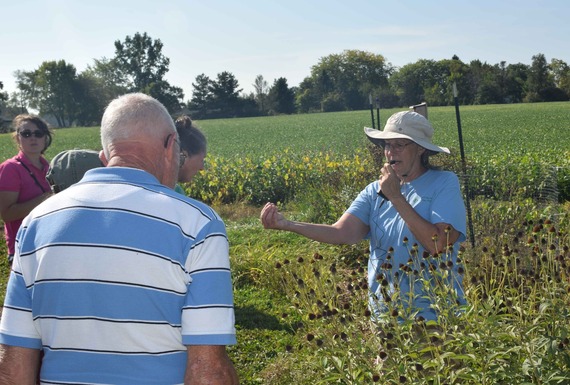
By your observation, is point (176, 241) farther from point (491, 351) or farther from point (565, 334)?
point (565, 334)

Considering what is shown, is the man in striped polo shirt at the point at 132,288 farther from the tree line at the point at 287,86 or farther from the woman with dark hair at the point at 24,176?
the tree line at the point at 287,86

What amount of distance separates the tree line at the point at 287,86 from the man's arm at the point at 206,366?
207 feet

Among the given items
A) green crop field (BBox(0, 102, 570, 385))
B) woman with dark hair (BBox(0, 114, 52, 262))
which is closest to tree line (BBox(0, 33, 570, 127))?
green crop field (BBox(0, 102, 570, 385))

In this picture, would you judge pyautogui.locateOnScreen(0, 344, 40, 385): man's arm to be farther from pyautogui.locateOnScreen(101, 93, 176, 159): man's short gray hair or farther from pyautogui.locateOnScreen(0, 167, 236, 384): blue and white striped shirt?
pyautogui.locateOnScreen(101, 93, 176, 159): man's short gray hair

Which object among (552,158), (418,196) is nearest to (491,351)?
(418,196)

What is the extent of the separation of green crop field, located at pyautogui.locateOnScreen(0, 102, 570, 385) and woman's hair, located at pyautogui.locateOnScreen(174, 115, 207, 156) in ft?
2.75

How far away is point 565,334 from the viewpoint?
8.18 ft

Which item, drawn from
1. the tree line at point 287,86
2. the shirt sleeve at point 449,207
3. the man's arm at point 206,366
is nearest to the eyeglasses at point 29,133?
the shirt sleeve at point 449,207

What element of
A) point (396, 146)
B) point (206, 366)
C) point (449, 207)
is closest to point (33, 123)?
point (396, 146)

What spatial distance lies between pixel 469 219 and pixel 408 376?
4.16m

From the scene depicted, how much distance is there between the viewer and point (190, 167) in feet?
11.6

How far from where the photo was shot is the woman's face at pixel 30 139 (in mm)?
5219

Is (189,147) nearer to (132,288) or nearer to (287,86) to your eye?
(132,288)

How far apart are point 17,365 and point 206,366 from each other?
59 cm
